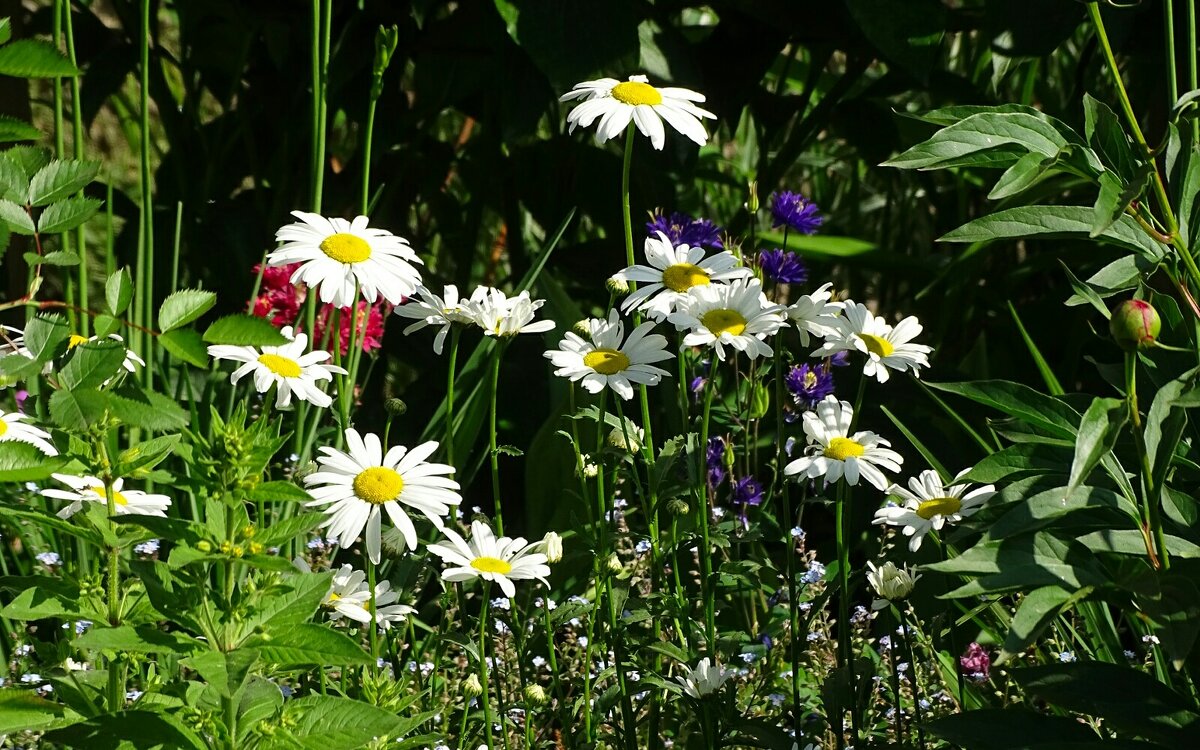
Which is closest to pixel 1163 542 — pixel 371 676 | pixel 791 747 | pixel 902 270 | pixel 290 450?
pixel 791 747

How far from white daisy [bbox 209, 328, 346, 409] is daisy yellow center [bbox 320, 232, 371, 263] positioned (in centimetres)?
7

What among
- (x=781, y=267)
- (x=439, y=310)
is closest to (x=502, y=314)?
(x=439, y=310)

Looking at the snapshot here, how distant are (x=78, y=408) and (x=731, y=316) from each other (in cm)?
44

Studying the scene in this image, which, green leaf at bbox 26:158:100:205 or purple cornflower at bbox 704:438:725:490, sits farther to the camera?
purple cornflower at bbox 704:438:725:490

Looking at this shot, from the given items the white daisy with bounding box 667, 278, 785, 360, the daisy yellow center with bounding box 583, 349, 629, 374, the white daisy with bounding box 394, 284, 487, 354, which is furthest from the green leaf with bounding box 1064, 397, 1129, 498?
the white daisy with bounding box 394, 284, 487, 354

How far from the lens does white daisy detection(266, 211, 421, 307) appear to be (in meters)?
0.86

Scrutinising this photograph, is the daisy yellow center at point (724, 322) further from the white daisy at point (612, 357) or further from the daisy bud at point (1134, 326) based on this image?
the daisy bud at point (1134, 326)

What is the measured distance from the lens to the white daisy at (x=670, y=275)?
90 centimetres

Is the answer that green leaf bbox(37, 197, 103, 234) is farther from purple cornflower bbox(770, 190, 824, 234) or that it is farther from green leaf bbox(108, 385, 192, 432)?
purple cornflower bbox(770, 190, 824, 234)

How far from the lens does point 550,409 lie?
166cm

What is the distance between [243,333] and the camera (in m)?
0.67

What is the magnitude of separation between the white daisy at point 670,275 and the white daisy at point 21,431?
16.7 inches

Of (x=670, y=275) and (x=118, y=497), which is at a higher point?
(x=670, y=275)

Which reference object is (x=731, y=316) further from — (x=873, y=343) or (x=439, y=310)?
(x=439, y=310)
